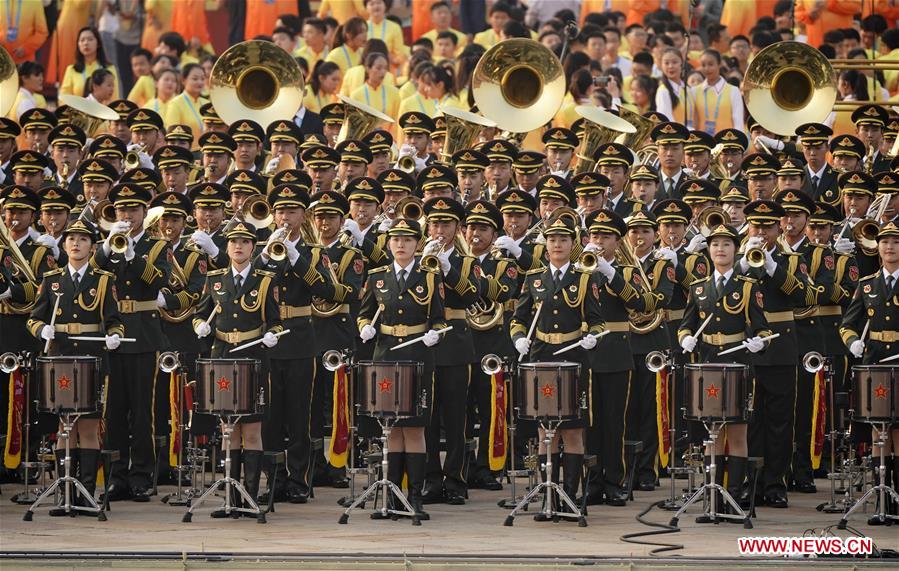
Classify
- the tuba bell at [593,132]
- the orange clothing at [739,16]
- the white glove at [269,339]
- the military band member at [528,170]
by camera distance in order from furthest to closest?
the orange clothing at [739,16]
the tuba bell at [593,132]
the military band member at [528,170]
the white glove at [269,339]

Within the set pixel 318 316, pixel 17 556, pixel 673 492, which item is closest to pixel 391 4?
pixel 318 316

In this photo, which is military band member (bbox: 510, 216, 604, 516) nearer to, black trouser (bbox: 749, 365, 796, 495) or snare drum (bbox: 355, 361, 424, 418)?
snare drum (bbox: 355, 361, 424, 418)

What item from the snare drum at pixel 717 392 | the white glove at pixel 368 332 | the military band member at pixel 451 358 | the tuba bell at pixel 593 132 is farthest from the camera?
the tuba bell at pixel 593 132

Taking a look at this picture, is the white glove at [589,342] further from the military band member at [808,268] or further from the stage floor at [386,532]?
the military band member at [808,268]

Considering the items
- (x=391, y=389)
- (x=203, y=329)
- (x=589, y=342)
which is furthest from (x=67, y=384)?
(x=589, y=342)

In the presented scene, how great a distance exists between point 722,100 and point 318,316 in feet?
25.0

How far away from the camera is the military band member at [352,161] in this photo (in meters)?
18.3

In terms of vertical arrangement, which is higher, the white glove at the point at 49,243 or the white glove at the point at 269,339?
the white glove at the point at 49,243

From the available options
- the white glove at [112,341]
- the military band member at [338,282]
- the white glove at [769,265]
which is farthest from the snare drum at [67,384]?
the white glove at [769,265]

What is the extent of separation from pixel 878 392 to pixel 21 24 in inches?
554

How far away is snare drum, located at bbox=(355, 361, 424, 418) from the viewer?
1448cm

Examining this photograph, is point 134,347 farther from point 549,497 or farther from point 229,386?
point 549,497

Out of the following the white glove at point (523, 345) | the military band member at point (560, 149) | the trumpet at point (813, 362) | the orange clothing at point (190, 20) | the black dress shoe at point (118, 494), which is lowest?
the black dress shoe at point (118, 494)

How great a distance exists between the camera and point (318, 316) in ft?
53.6
